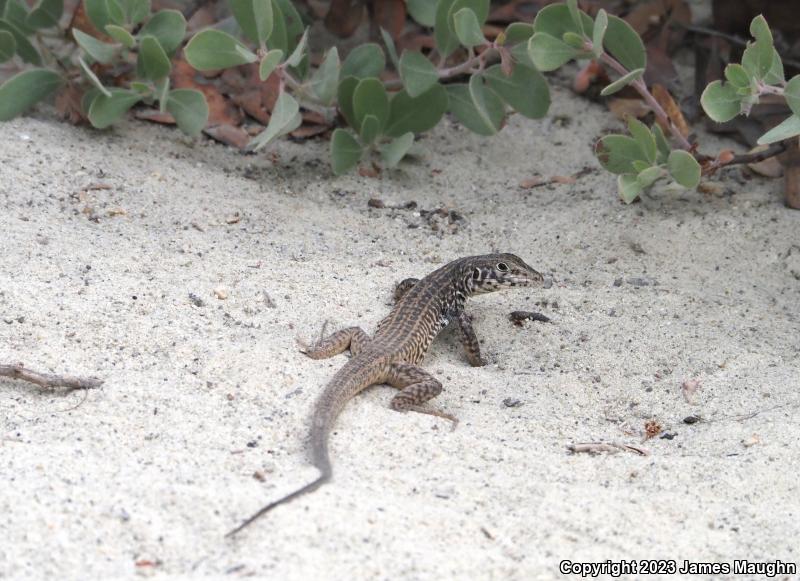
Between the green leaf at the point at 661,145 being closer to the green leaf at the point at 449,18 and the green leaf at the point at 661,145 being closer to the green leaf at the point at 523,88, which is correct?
the green leaf at the point at 523,88

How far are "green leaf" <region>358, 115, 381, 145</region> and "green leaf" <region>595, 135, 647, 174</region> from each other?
4.11 ft

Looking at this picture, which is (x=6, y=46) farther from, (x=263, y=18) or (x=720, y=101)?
(x=720, y=101)

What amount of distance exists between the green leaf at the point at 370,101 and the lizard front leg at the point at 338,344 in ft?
5.16

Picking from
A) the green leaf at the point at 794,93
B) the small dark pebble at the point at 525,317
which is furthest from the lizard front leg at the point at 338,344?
the green leaf at the point at 794,93

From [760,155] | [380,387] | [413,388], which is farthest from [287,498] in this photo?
[760,155]

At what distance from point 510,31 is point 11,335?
9.34 ft

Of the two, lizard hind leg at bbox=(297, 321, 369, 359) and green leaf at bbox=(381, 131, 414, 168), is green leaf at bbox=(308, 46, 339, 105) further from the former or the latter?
lizard hind leg at bbox=(297, 321, 369, 359)

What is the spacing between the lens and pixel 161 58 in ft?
17.6

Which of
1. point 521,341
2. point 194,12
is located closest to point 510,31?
point 521,341

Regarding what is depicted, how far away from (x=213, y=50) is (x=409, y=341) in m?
1.68

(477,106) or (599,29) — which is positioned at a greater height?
(599,29)

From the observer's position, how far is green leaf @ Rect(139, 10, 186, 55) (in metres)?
5.46

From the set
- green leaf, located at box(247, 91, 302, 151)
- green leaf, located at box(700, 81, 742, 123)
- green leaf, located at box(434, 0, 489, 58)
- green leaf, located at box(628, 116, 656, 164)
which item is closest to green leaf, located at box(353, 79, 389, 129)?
green leaf, located at box(434, 0, 489, 58)

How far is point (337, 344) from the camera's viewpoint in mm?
4367
